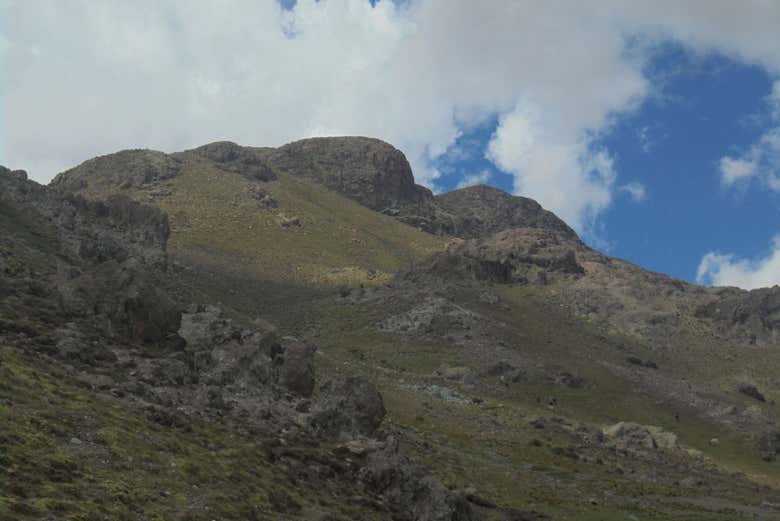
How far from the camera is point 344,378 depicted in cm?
3347

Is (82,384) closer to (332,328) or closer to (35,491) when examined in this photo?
(35,491)

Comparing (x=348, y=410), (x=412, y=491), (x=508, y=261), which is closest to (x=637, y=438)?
(x=348, y=410)

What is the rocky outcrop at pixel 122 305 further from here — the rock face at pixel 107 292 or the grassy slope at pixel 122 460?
the grassy slope at pixel 122 460

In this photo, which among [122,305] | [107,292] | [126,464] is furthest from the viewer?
[107,292]

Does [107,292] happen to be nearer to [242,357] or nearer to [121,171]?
[242,357]

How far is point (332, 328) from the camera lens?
291ft

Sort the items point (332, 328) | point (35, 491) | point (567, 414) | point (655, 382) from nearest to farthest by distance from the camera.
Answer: point (35, 491), point (567, 414), point (655, 382), point (332, 328)

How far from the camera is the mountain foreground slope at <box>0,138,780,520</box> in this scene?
746 inches

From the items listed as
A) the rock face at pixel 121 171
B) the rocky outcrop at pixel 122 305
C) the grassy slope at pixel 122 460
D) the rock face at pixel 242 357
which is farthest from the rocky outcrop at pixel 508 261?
the grassy slope at pixel 122 460

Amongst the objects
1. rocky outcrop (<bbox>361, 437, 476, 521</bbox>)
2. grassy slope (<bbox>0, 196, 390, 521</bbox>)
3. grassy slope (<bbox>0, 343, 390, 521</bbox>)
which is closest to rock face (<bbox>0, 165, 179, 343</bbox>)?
grassy slope (<bbox>0, 196, 390, 521</bbox>)

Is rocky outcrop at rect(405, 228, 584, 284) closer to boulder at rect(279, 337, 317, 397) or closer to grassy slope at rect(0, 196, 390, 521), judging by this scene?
boulder at rect(279, 337, 317, 397)

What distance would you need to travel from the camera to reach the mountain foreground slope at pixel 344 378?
62.1 ft

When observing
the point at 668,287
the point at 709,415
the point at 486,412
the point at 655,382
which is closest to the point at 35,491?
the point at 486,412

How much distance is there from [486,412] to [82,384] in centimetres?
4044
